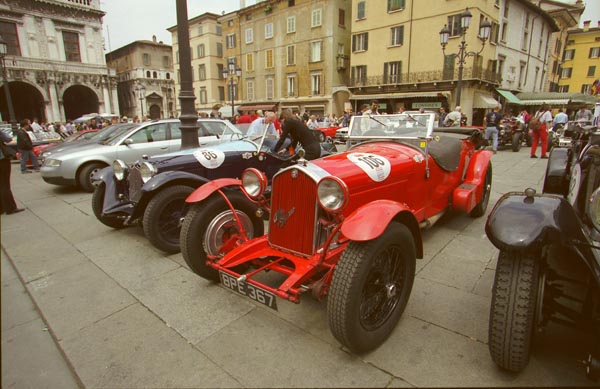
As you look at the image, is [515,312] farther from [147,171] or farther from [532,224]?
[147,171]

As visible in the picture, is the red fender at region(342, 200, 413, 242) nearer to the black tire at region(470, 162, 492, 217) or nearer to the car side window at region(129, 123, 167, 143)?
the black tire at region(470, 162, 492, 217)

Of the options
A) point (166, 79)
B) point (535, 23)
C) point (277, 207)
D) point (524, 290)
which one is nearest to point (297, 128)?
point (277, 207)

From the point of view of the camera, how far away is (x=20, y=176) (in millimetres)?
10500

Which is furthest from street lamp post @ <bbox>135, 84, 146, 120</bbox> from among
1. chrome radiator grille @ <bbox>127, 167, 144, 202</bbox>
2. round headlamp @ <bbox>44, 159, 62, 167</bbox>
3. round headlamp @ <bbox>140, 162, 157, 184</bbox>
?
round headlamp @ <bbox>140, 162, 157, 184</bbox>

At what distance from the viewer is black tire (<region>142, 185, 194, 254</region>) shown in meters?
4.01

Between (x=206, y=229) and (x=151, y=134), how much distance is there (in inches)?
234

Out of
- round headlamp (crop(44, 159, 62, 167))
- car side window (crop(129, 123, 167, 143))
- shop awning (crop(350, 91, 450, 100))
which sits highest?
shop awning (crop(350, 91, 450, 100))

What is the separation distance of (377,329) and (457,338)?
0.63 meters

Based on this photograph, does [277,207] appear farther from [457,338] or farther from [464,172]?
[464,172]

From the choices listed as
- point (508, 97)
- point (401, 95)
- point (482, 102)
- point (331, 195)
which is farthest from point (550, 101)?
point (331, 195)

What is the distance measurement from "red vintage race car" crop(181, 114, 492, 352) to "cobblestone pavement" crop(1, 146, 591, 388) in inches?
10.5

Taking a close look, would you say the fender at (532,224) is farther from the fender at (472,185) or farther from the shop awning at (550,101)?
the shop awning at (550,101)

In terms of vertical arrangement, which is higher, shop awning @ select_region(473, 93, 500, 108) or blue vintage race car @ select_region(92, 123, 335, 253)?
shop awning @ select_region(473, 93, 500, 108)

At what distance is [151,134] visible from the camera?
8.15m
